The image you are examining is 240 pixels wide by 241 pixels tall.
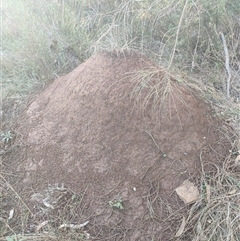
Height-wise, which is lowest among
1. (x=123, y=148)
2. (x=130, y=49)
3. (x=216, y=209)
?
(x=216, y=209)

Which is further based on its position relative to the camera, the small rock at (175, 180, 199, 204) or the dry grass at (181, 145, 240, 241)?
the small rock at (175, 180, 199, 204)

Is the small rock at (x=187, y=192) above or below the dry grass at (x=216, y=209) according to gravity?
above

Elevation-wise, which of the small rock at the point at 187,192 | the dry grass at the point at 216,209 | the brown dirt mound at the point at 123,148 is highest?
the brown dirt mound at the point at 123,148

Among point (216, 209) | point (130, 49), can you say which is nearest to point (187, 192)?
point (216, 209)

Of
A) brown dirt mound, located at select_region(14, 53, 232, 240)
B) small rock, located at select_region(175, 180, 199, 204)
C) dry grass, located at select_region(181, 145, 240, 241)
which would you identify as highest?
brown dirt mound, located at select_region(14, 53, 232, 240)

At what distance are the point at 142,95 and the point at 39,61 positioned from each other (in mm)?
1552

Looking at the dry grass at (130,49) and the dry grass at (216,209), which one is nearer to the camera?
the dry grass at (216,209)

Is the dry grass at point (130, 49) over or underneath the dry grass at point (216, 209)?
over

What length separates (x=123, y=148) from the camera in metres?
2.35

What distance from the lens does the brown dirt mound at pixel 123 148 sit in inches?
85.4

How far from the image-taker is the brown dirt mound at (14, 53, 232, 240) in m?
2.17

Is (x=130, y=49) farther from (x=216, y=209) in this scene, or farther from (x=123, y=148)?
(x=216, y=209)

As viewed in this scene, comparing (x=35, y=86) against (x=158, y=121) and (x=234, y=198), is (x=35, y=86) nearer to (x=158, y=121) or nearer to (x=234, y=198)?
(x=158, y=121)

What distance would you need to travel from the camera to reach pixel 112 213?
2.17 meters
